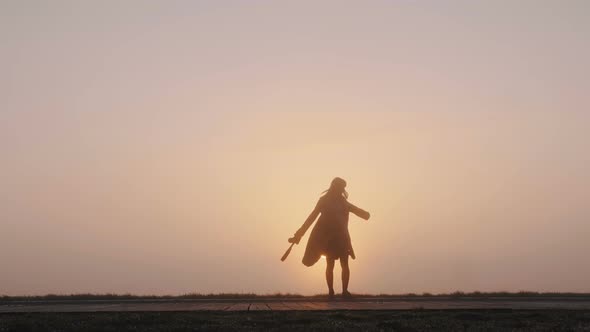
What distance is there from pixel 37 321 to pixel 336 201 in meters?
11.3

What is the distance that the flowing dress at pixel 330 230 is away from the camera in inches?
831

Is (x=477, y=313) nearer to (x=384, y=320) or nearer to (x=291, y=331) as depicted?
(x=384, y=320)

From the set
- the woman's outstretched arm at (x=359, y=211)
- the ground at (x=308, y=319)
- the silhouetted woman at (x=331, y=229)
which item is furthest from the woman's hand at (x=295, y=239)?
the ground at (x=308, y=319)

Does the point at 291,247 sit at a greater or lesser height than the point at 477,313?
greater

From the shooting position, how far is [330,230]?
21.3 m

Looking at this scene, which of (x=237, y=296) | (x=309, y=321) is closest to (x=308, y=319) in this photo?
(x=309, y=321)

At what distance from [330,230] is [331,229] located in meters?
0.04

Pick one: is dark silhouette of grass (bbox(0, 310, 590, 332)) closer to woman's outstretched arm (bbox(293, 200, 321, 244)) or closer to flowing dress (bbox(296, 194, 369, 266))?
flowing dress (bbox(296, 194, 369, 266))

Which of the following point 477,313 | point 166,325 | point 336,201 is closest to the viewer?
point 166,325

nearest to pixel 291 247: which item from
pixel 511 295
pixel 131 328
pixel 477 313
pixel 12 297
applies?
pixel 511 295

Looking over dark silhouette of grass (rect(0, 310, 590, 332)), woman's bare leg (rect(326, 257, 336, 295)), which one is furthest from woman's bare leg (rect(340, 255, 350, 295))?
dark silhouette of grass (rect(0, 310, 590, 332))

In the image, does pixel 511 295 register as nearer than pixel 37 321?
No

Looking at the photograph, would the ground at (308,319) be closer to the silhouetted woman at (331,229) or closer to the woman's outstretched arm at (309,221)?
the silhouetted woman at (331,229)

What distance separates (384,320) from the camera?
11578mm
